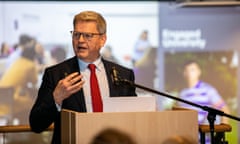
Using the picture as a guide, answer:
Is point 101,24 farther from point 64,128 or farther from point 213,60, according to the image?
point 213,60

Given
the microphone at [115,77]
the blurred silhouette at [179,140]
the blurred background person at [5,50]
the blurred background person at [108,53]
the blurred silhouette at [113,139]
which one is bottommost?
the blurred background person at [108,53]

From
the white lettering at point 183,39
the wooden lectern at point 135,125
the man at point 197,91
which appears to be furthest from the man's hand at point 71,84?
the man at point 197,91

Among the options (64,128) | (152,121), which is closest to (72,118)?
(64,128)

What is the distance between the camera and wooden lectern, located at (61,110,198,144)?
2.67 m

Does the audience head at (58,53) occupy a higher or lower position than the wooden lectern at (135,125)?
lower

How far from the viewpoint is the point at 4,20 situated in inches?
218

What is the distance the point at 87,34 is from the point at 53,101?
1.25 ft

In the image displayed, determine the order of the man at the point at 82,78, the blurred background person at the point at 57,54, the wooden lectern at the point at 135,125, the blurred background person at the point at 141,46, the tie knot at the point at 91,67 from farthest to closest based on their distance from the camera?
the blurred background person at the point at 141,46
the blurred background person at the point at 57,54
the tie knot at the point at 91,67
the man at the point at 82,78
the wooden lectern at the point at 135,125

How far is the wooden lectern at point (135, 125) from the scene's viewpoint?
2672 millimetres

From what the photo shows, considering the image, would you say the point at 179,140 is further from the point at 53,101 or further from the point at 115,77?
the point at 53,101

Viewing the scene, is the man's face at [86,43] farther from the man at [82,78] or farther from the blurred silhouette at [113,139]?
the blurred silhouette at [113,139]

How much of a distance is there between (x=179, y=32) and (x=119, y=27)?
59 cm

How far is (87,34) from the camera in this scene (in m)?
3.07

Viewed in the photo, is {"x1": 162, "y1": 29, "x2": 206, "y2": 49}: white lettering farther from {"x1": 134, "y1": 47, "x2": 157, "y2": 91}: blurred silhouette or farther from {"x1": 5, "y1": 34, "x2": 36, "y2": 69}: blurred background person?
{"x1": 5, "y1": 34, "x2": 36, "y2": 69}: blurred background person
